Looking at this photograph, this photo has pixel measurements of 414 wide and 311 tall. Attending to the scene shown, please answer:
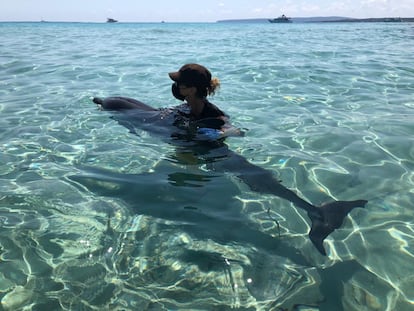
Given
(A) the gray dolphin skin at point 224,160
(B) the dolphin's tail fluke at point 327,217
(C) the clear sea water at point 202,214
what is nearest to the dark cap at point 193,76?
(A) the gray dolphin skin at point 224,160

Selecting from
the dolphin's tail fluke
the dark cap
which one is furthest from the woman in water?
the dolphin's tail fluke

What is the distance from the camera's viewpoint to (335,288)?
280cm

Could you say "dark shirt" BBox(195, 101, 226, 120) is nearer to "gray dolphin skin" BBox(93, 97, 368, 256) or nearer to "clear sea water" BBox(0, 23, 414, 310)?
"gray dolphin skin" BBox(93, 97, 368, 256)

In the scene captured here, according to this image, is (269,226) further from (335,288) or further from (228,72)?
(228,72)

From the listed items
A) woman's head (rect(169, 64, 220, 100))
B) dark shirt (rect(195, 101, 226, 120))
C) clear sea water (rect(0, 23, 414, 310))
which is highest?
woman's head (rect(169, 64, 220, 100))

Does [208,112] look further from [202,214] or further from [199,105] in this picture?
[202,214]

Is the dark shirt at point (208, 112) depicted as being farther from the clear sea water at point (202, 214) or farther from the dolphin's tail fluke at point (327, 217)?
the dolphin's tail fluke at point (327, 217)

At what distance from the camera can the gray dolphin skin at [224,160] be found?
3.53 m

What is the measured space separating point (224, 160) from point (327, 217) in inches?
58.6

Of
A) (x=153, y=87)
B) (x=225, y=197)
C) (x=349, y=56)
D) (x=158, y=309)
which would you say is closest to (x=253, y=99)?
(x=153, y=87)

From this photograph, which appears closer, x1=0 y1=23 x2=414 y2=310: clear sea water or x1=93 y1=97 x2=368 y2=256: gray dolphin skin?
x1=0 y1=23 x2=414 y2=310: clear sea water

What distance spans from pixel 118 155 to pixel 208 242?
2.24 m

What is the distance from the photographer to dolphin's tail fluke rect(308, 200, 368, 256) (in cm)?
333

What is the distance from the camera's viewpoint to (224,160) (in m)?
4.62
